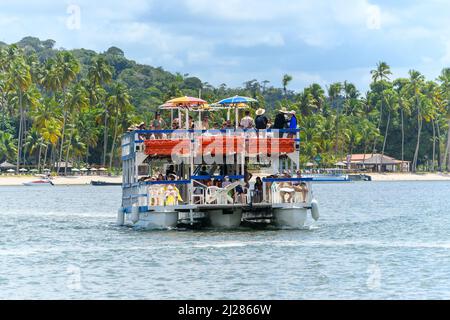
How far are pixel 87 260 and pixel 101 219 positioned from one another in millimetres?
22229

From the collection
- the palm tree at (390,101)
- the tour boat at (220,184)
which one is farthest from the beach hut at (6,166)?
the tour boat at (220,184)

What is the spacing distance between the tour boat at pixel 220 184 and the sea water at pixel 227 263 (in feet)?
2.64

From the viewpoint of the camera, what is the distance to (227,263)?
32500 mm

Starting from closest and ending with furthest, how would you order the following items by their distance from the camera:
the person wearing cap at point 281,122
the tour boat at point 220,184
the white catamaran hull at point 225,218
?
1. the tour boat at point 220,184
2. the person wearing cap at point 281,122
3. the white catamaran hull at point 225,218

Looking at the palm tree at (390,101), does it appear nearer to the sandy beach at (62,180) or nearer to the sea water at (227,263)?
the sandy beach at (62,180)

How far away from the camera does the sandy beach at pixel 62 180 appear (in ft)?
458

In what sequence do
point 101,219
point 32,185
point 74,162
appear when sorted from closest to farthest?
point 101,219
point 32,185
point 74,162

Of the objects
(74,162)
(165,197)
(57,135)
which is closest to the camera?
(165,197)

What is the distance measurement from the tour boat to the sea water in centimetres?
81

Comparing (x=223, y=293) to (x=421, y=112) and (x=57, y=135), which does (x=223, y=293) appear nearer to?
(x=57, y=135)

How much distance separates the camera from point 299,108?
177 metres

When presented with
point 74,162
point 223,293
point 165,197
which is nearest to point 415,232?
point 165,197

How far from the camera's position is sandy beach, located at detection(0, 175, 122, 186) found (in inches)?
5502

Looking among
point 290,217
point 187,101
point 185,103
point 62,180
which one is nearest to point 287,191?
point 290,217
